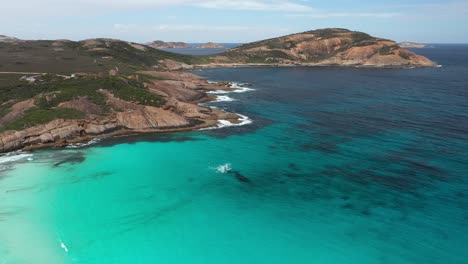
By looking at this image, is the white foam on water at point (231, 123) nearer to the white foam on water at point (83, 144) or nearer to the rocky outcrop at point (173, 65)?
the white foam on water at point (83, 144)

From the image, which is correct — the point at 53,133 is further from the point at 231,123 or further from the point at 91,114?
the point at 231,123

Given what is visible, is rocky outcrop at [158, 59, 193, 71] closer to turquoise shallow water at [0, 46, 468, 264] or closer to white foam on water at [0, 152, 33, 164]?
turquoise shallow water at [0, 46, 468, 264]

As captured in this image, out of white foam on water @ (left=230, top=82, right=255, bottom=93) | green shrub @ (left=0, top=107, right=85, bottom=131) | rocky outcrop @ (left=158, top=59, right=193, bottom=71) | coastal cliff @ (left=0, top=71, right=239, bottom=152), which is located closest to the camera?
coastal cliff @ (left=0, top=71, right=239, bottom=152)

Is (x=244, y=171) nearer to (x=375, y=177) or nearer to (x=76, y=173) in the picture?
(x=375, y=177)

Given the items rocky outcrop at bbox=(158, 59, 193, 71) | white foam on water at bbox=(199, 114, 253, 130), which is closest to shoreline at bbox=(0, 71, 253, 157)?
white foam on water at bbox=(199, 114, 253, 130)

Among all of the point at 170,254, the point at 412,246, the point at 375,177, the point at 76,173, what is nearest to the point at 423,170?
the point at 375,177
